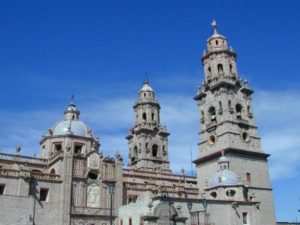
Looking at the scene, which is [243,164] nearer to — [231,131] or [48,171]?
[231,131]

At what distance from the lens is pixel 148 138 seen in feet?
247

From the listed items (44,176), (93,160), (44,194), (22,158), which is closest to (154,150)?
(93,160)

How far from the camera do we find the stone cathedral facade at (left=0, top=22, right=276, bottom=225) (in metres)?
48.0

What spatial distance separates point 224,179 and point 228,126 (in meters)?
9.90

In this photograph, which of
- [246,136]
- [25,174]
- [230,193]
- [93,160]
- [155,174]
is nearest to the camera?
[25,174]

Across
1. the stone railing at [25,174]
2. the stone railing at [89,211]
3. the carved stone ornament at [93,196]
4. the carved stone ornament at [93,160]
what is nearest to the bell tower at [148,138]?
the carved stone ornament at [93,160]

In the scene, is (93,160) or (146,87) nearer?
(93,160)

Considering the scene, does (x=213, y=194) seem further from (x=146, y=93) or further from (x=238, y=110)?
(x=146, y=93)

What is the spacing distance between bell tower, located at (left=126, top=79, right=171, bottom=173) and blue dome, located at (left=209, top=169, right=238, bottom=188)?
17.0 meters

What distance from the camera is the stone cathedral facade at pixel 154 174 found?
157 feet

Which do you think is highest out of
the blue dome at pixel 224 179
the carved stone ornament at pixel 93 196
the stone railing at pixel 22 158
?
the stone railing at pixel 22 158

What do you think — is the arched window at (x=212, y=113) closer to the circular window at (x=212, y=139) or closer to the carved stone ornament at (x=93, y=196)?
the circular window at (x=212, y=139)

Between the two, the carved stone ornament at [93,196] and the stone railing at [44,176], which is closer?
the stone railing at [44,176]

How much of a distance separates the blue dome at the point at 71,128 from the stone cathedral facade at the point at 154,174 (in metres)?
0.16
